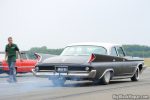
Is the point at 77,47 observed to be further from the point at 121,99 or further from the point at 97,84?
the point at 121,99

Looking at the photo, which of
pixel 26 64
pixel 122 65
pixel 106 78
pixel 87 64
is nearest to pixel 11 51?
pixel 122 65

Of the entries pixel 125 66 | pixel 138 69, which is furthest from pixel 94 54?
pixel 138 69

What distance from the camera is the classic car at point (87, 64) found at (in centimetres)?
1628

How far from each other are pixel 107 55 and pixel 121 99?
515 cm

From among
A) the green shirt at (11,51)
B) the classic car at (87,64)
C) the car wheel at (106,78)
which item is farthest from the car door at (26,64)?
the car wheel at (106,78)

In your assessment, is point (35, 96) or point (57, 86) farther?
point (57, 86)

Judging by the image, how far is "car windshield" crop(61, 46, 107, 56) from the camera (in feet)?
56.9

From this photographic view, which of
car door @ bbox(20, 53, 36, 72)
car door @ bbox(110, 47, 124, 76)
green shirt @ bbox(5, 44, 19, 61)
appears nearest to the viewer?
car door @ bbox(110, 47, 124, 76)

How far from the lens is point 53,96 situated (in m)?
12.8

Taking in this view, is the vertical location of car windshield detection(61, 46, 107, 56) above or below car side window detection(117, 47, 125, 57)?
above

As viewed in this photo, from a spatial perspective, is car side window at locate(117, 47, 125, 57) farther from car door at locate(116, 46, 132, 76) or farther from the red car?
the red car

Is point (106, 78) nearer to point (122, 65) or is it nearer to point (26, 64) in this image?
point (122, 65)

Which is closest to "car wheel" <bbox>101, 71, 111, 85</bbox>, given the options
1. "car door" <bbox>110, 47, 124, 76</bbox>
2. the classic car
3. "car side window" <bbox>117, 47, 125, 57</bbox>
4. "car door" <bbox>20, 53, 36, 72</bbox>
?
the classic car

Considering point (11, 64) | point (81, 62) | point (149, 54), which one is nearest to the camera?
point (81, 62)
